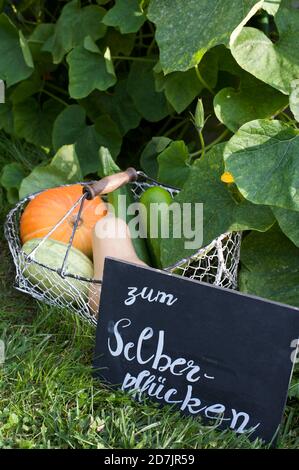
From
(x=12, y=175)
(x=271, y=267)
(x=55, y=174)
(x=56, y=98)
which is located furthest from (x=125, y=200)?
(x=56, y=98)

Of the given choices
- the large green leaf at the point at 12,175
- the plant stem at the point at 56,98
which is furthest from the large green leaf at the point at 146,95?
the large green leaf at the point at 12,175

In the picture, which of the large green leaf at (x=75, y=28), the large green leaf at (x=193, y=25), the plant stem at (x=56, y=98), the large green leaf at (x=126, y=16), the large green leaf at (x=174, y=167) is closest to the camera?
the large green leaf at (x=193, y=25)

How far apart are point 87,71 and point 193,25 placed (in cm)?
45

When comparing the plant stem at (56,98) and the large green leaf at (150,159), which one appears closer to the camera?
the large green leaf at (150,159)

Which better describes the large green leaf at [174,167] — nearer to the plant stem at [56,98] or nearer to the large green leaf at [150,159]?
the large green leaf at [150,159]

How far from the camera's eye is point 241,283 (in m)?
1.64

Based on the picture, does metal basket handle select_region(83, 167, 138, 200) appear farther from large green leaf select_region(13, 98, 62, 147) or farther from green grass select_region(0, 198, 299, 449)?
large green leaf select_region(13, 98, 62, 147)

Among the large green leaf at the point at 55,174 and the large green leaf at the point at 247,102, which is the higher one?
the large green leaf at the point at 247,102

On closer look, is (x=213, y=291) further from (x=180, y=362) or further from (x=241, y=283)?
(x=241, y=283)

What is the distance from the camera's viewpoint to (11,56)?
207 cm

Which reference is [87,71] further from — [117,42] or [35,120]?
[35,120]

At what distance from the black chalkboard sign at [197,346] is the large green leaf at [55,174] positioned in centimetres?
58

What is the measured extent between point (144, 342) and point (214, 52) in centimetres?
78

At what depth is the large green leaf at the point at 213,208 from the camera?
1501mm
